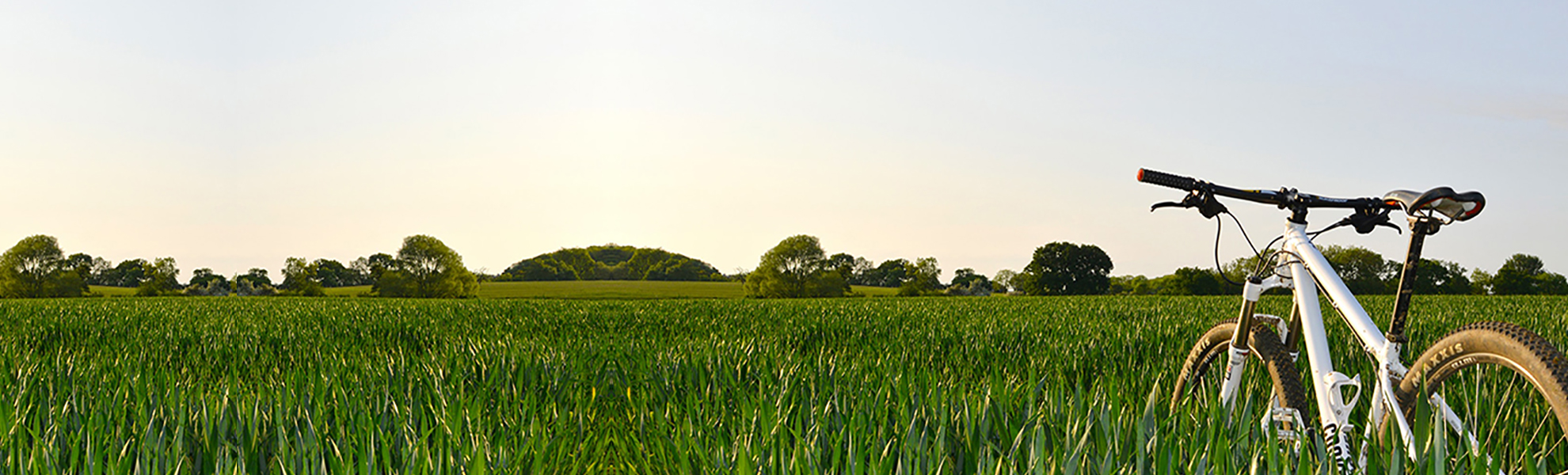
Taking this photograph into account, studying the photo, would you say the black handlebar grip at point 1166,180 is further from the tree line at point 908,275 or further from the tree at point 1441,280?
the tree at point 1441,280

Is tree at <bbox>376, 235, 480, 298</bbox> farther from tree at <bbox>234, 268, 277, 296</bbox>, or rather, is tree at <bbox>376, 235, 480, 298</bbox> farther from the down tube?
the down tube

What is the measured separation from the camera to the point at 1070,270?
156 feet

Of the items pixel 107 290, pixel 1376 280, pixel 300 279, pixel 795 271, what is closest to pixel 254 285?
pixel 300 279

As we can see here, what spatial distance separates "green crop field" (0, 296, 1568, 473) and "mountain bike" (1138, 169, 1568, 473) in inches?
6.1

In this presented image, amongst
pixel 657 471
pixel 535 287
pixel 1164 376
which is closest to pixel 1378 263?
pixel 535 287

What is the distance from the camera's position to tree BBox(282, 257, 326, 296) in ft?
148

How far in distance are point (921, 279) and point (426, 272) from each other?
32495 millimetres

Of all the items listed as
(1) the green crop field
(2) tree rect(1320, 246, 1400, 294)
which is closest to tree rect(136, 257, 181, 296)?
(1) the green crop field

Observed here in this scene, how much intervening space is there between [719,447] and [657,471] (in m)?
0.67

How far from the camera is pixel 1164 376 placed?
205 inches

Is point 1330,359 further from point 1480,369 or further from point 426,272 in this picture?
point 426,272

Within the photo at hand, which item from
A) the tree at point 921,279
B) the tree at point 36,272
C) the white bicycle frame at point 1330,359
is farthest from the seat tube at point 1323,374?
the tree at point 36,272

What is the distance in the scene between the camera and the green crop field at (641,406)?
2654 mm

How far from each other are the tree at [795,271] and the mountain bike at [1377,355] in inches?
1793
